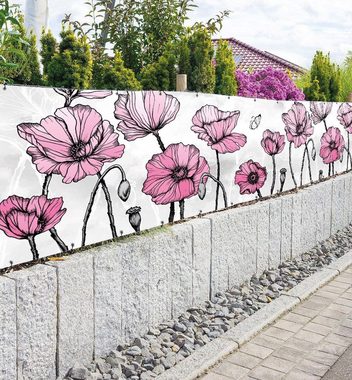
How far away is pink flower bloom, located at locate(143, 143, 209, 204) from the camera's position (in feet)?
14.7

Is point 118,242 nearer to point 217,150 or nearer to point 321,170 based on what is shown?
point 217,150

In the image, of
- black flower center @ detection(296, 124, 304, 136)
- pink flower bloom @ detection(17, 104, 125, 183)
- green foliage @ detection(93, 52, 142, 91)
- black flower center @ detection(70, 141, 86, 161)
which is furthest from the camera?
black flower center @ detection(296, 124, 304, 136)

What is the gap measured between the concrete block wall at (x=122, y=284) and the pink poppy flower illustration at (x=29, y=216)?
214 millimetres

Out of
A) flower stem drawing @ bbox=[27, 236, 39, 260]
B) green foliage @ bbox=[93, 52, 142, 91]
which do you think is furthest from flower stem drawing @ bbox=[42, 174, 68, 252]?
green foliage @ bbox=[93, 52, 142, 91]

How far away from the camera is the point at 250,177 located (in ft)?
19.1

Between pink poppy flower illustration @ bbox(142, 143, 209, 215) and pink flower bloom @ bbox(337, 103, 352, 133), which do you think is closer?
pink poppy flower illustration @ bbox(142, 143, 209, 215)

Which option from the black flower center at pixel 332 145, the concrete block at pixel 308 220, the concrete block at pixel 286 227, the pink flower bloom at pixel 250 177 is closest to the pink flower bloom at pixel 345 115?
the black flower center at pixel 332 145

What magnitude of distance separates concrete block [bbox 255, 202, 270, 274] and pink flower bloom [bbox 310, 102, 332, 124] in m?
2.06

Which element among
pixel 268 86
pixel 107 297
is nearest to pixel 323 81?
pixel 268 86

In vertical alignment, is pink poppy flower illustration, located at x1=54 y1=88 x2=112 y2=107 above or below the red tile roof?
below

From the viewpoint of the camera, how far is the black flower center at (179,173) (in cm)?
471

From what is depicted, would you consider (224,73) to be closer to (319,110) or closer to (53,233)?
(319,110)

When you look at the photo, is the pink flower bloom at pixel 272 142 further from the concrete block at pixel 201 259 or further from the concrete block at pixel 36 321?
the concrete block at pixel 36 321

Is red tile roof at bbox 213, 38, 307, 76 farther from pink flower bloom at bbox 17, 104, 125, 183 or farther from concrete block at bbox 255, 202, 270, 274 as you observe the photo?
pink flower bloom at bbox 17, 104, 125, 183
